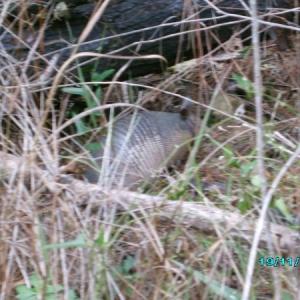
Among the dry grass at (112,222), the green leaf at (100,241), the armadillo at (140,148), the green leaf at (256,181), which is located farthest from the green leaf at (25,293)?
the green leaf at (256,181)

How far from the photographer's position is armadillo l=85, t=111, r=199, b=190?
6.22ft

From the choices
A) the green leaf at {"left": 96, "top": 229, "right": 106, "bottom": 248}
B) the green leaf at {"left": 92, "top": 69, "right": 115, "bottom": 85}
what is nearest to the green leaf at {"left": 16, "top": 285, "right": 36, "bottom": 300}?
the green leaf at {"left": 96, "top": 229, "right": 106, "bottom": 248}

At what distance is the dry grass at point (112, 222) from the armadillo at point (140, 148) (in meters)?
0.06

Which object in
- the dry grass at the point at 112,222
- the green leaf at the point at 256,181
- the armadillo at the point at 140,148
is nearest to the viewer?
the dry grass at the point at 112,222

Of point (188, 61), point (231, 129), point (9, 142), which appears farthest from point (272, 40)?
point (9, 142)

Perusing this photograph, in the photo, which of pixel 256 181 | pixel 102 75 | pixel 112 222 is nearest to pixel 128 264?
pixel 112 222

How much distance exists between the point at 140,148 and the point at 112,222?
1.40 ft

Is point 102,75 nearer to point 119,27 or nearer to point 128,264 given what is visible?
point 119,27

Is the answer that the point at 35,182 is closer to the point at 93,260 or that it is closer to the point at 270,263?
the point at 93,260

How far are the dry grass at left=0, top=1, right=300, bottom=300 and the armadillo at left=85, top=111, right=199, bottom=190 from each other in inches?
2.4

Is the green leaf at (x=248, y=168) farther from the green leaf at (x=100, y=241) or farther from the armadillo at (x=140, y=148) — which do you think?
the green leaf at (x=100, y=241)

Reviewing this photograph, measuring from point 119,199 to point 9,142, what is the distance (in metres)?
0.41

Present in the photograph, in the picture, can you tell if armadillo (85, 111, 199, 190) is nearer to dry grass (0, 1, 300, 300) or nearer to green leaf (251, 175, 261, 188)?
dry grass (0, 1, 300, 300)

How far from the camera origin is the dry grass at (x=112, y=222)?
1.54 metres
